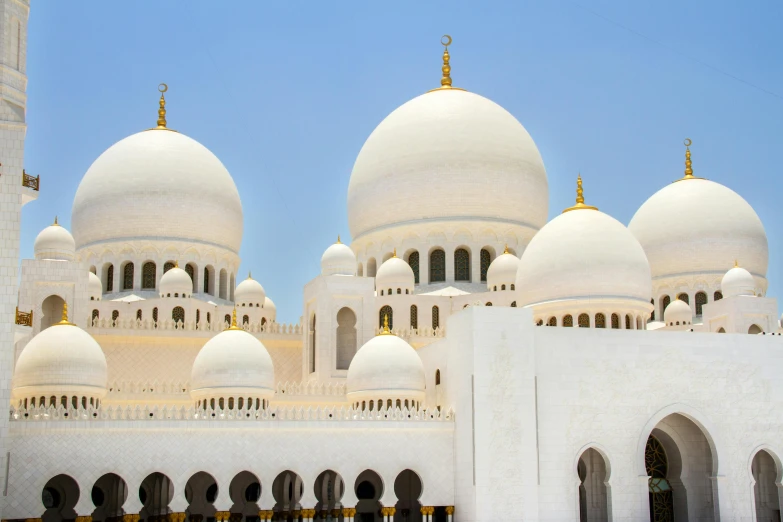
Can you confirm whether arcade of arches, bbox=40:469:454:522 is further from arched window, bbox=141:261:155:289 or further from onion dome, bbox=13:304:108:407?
arched window, bbox=141:261:155:289

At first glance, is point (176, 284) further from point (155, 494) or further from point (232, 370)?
point (155, 494)

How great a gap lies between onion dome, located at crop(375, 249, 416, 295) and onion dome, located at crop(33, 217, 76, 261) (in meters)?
7.97

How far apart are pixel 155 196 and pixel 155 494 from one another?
416 inches

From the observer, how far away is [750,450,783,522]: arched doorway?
21.9 metres

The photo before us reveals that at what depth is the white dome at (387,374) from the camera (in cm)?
2081

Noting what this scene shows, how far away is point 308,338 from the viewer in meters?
25.9

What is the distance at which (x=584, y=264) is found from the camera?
23328 mm

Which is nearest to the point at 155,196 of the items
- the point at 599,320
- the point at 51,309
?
the point at 51,309

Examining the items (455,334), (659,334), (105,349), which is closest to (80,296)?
(105,349)

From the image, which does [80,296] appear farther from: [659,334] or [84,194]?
[659,334]

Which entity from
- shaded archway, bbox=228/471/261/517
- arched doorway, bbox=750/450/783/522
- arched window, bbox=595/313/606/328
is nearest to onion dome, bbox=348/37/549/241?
arched window, bbox=595/313/606/328

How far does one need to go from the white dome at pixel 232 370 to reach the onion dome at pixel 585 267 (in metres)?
6.87

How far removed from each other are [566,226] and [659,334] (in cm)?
409

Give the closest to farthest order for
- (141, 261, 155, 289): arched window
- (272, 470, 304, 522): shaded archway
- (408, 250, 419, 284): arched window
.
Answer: (272, 470, 304, 522): shaded archway
(408, 250, 419, 284): arched window
(141, 261, 155, 289): arched window
